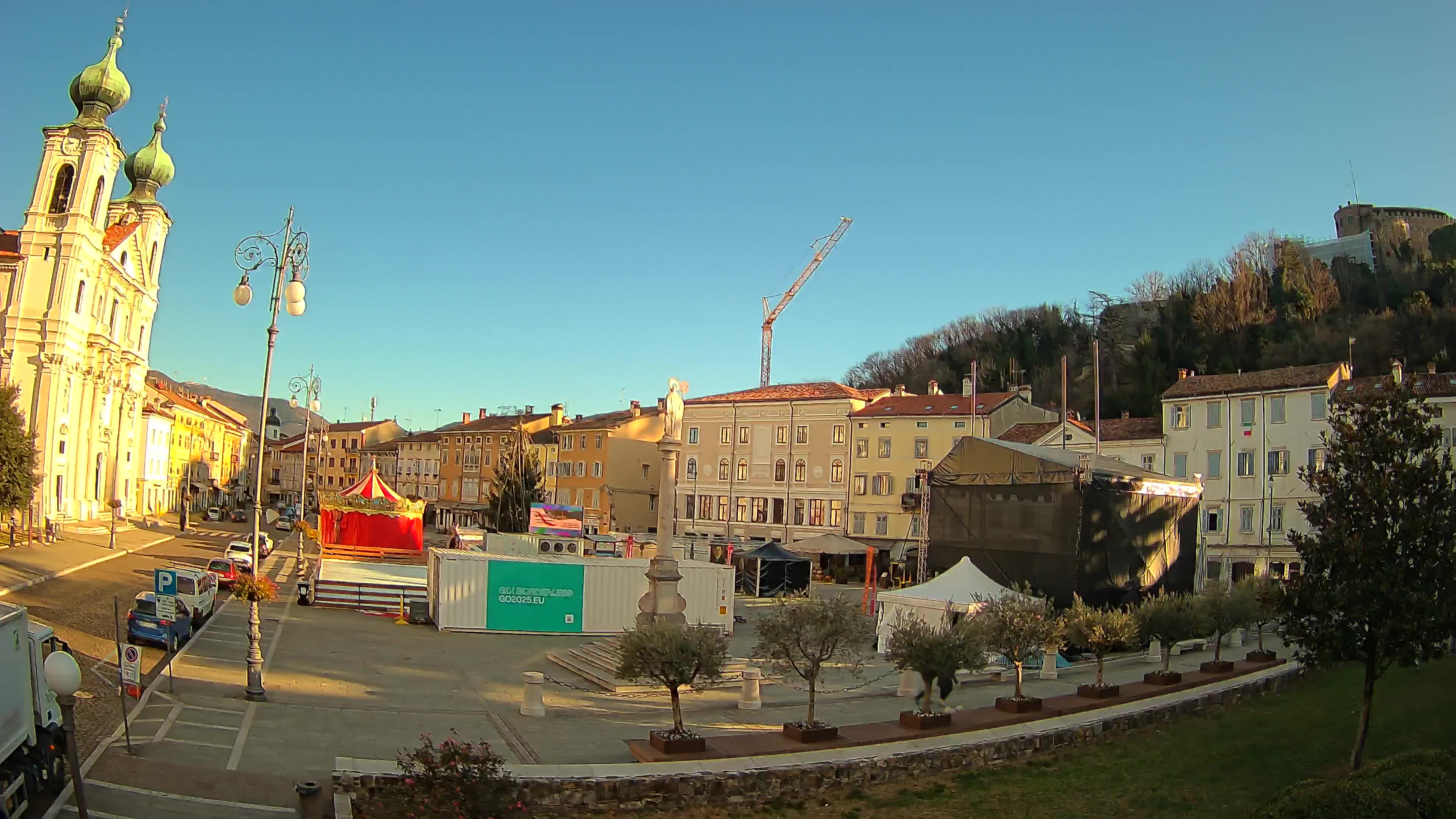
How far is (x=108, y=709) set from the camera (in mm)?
15766

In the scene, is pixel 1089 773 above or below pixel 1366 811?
below

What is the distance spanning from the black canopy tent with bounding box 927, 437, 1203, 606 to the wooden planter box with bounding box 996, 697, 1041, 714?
37.3 feet

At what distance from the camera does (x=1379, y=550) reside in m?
13.3

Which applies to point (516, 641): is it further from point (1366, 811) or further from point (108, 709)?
point (1366, 811)

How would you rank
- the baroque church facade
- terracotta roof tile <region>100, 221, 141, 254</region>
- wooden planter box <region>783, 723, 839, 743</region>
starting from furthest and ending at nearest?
1. terracotta roof tile <region>100, 221, 141, 254</region>
2. the baroque church facade
3. wooden planter box <region>783, 723, 839, 743</region>

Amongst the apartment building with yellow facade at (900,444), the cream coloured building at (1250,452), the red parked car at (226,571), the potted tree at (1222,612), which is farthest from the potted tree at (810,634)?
the apartment building with yellow facade at (900,444)

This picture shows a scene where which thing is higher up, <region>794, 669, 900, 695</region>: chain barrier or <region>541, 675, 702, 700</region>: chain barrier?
<region>794, 669, 900, 695</region>: chain barrier

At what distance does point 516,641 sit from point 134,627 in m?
9.60

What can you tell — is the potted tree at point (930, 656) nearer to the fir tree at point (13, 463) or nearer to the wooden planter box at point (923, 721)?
the wooden planter box at point (923, 721)

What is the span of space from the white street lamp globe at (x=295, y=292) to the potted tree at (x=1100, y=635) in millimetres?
16196

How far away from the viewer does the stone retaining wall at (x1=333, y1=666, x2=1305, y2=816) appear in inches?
460

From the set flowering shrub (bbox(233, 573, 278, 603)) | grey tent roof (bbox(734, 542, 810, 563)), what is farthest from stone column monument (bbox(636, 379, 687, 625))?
grey tent roof (bbox(734, 542, 810, 563))

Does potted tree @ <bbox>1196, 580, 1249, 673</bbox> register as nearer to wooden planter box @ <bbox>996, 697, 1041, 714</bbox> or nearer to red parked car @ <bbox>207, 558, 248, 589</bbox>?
wooden planter box @ <bbox>996, 697, 1041, 714</bbox>

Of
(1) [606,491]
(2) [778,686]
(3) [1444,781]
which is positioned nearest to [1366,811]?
(3) [1444,781]
